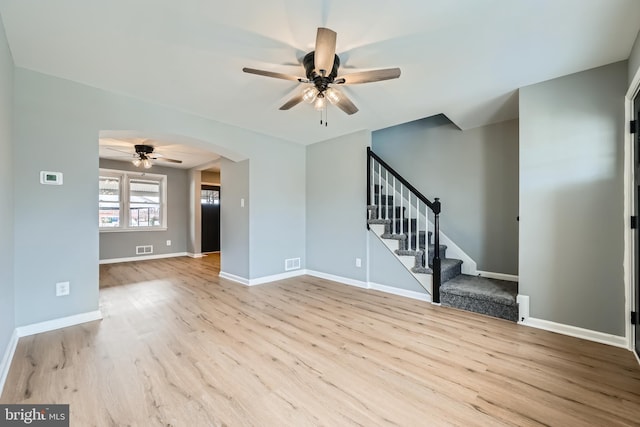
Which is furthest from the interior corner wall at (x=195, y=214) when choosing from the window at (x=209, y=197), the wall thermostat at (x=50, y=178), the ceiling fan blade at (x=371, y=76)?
the ceiling fan blade at (x=371, y=76)

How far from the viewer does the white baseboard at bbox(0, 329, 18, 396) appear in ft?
5.92

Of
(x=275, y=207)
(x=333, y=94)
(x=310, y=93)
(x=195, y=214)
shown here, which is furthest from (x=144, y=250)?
(x=333, y=94)

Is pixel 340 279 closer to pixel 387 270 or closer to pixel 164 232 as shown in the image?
pixel 387 270

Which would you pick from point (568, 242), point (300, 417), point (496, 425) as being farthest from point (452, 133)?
point (300, 417)

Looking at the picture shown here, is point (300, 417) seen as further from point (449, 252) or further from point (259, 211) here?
point (449, 252)

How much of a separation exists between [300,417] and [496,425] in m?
1.09

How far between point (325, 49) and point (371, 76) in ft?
1.60

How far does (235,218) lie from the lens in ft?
15.4

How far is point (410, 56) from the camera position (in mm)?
2305

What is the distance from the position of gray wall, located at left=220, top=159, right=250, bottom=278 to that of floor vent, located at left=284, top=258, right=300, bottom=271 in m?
0.76

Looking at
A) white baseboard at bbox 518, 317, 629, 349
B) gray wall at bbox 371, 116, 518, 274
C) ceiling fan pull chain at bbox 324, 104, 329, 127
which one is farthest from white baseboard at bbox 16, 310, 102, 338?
gray wall at bbox 371, 116, 518, 274

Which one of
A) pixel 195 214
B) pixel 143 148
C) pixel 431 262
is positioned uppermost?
pixel 143 148

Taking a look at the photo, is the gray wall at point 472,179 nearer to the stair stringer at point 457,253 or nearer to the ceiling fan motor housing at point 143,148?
the stair stringer at point 457,253

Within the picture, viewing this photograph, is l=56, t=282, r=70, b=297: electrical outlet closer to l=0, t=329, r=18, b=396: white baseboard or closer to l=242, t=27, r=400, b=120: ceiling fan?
l=0, t=329, r=18, b=396: white baseboard
